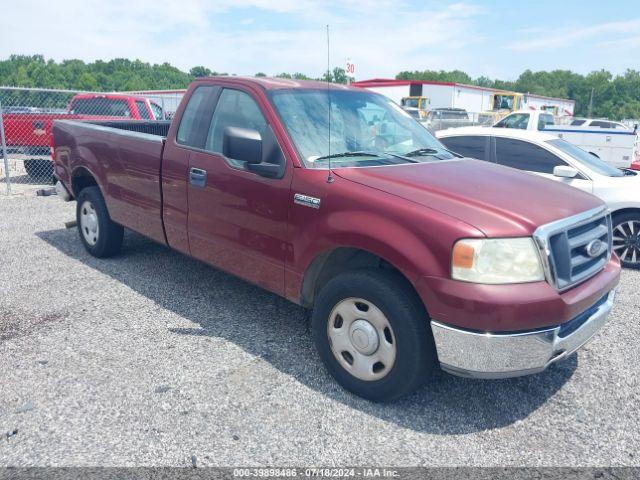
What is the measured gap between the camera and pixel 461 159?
4.24 meters

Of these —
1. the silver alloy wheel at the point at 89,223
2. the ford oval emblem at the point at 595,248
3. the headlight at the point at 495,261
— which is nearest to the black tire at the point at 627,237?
the ford oval emblem at the point at 595,248

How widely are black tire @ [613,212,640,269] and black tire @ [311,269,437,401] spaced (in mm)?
4514

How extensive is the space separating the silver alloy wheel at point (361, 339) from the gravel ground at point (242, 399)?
226 millimetres

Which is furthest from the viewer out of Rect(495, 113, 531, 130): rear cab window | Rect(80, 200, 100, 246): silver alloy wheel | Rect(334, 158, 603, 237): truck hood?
Rect(495, 113, 531, 130): rear cab window

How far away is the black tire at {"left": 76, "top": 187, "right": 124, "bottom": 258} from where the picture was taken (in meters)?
5.72

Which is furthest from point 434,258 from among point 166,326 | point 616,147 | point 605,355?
point 616,147

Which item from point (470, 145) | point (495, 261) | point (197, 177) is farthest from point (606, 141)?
point (495, 261)

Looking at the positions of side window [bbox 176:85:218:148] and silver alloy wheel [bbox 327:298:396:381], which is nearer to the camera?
silver alloy wheel [bbox 327:298:396:381]

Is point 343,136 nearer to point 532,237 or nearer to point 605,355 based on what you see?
point 532,237

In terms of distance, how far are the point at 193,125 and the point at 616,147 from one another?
1031cm

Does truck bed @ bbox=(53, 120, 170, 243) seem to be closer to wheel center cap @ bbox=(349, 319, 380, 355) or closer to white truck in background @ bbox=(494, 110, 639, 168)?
wheel center cap @ bbox=(349, 319, 380, 355)

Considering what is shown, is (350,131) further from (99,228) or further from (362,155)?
(99,228)

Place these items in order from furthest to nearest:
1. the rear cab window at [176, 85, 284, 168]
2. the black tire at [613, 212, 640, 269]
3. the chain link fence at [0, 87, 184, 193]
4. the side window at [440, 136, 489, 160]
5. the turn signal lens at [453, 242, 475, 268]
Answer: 1. the chain link fence at [0, 87, 184, 193]
2. the side window at [440, 136, 489, 160]
3. the black tire at [613, 212, 640, 269]
4. the rear cab window at [176, 85, 284, 168]
5. the turn signal lens at [453, 242, 475, 268]

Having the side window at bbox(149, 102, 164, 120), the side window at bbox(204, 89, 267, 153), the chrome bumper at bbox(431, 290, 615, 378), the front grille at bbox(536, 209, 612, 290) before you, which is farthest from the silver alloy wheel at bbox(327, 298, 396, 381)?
the side window at bbox(149, 102, 164, 120)
